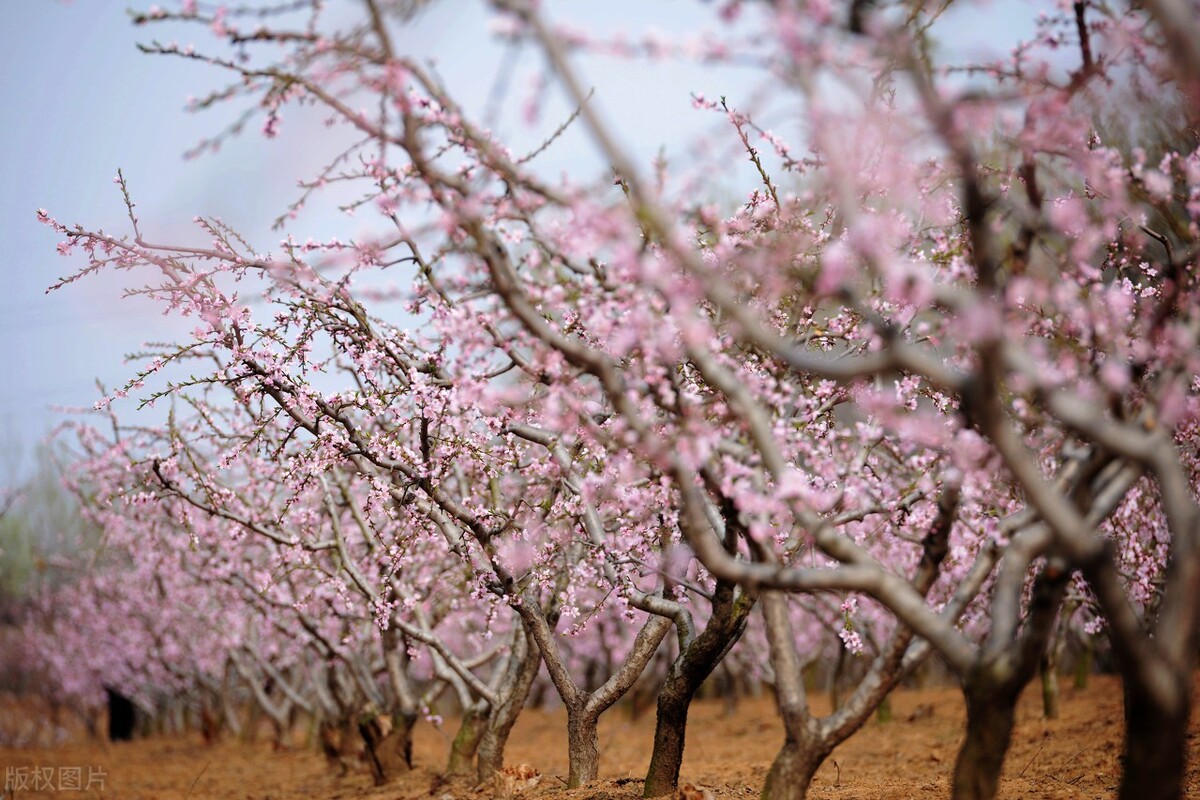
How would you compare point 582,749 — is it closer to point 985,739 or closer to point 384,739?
point 985,739

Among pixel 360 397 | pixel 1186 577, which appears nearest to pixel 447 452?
pixel 360 397

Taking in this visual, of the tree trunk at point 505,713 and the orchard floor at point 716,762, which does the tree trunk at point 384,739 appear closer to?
the orchard floor at point 716,762

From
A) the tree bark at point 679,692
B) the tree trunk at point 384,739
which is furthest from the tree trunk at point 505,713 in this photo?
the tree bark at point 679,692

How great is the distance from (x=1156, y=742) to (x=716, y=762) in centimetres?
804

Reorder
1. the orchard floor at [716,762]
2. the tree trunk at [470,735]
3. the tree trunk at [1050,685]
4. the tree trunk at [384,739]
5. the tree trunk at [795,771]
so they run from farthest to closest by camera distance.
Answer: the tree trunk at [1050,685] → the tree trunk at [384,739] → the tree trunk at [470,735] → the orchard floor at [716,762] → the tree trunk at [795,771]

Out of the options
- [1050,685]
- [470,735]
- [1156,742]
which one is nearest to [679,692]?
[1156,742]

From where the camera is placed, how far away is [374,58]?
4.07 meters

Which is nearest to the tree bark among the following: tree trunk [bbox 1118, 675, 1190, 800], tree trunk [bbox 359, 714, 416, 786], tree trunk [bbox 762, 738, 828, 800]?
tree trunk [bbox 762, 738, 828, 800]

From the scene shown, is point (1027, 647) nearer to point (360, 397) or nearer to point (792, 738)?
point (792, 738)

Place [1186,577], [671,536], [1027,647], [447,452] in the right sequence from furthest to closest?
[671,536] → [447,452] → [1027,647] → [1186,577]

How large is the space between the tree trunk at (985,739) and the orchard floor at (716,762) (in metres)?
1.93

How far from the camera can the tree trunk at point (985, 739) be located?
3.88m

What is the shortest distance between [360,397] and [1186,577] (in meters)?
5.39

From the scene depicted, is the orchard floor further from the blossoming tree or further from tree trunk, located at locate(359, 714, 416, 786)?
the blossoming tree
